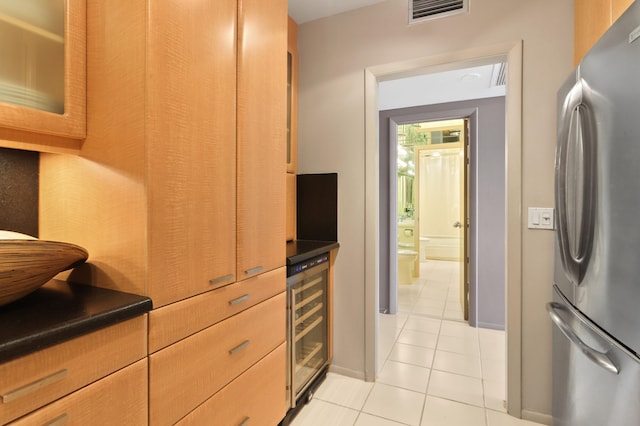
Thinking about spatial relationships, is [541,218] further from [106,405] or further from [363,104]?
[106,405]

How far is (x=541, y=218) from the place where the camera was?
70.7 inches

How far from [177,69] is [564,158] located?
1.63m

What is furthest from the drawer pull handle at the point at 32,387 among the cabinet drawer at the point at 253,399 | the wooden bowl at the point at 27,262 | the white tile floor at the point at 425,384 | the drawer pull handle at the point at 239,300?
the white tile floor at the point at 425,384

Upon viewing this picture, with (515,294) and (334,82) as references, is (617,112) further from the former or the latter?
(334,82)

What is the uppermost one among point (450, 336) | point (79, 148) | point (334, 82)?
point (334, 82)

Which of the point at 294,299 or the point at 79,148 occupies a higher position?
the point at 79,148

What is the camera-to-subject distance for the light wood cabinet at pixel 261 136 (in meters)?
1.34

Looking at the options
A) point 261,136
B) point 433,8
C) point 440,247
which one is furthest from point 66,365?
point 440,247

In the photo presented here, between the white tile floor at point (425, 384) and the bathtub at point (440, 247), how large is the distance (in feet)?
12.3

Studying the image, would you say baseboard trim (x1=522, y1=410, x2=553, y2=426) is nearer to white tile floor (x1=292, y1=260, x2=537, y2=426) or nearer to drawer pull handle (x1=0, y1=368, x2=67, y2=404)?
white tile floor (x1=292, y1=260, x2=537, y2=426)

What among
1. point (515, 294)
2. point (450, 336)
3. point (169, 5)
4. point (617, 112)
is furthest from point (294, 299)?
point (450, 336)

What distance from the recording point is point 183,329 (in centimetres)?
106

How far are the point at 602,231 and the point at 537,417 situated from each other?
1.39m

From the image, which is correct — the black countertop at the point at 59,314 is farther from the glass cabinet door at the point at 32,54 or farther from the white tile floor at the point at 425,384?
the white tile floor at the point at 425,384
